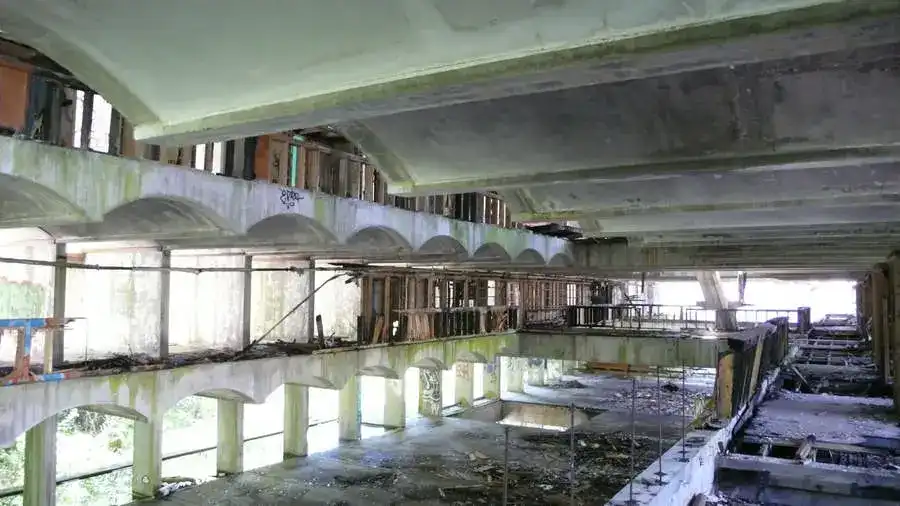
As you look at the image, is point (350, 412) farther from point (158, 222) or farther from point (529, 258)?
point (158, 222)

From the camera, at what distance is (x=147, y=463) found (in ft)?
45.3

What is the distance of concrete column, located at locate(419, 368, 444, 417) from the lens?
23.2 metres

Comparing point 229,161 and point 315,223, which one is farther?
point 315,223

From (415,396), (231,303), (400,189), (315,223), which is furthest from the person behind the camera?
(415,396)

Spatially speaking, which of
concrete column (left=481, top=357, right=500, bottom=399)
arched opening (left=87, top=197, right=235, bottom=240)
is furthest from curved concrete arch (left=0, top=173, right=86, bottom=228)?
concrete column (left=481, top=357, right=500, bottom=399)

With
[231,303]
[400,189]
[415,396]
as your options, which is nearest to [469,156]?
[400,189]

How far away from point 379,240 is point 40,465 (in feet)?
23.1

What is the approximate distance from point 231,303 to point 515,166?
11.8 metres

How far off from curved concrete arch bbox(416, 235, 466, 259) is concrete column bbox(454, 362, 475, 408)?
1137 centimetres

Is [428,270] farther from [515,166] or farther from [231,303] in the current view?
[515,166]

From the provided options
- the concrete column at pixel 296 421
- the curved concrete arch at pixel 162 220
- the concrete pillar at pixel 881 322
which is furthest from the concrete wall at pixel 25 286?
the concrete pillar at pixel 881 322

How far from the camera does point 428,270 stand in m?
19.3

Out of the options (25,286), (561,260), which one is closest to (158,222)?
(25,286)

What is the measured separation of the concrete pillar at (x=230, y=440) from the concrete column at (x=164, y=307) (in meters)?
4.01
